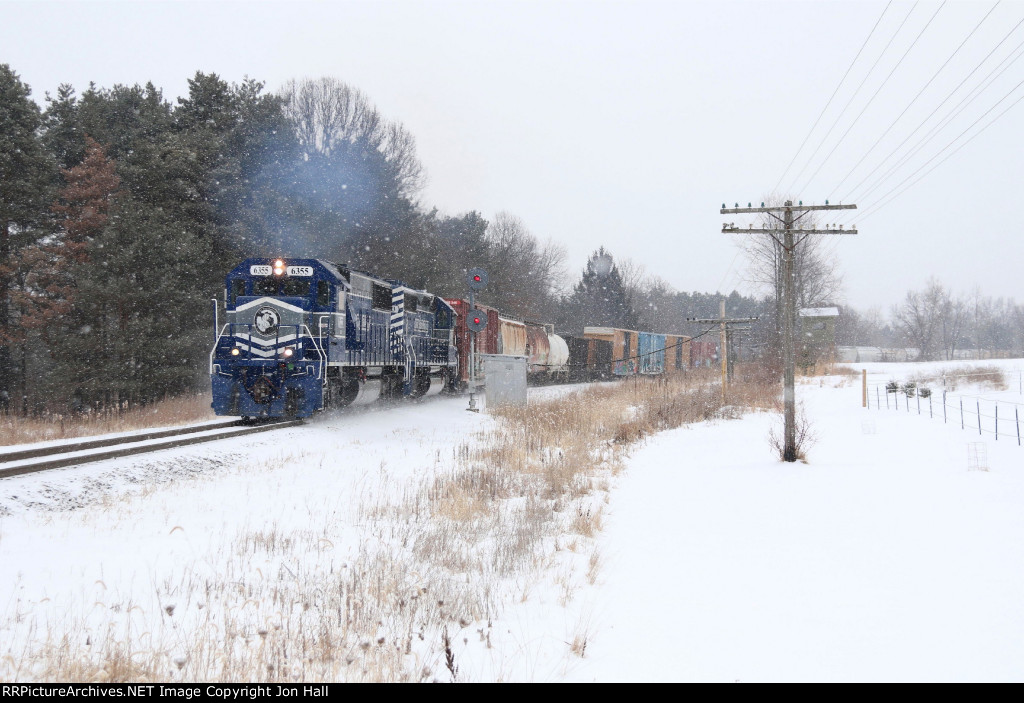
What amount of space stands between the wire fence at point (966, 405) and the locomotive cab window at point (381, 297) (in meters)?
13.5

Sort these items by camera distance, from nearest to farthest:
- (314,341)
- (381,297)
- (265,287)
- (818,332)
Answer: (314,341), (265,287), (381,297), (818,332)

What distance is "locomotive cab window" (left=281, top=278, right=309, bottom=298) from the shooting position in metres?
14.5

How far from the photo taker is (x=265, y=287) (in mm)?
14703

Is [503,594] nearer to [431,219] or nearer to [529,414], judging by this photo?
[529,414]

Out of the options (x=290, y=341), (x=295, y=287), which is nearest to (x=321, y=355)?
(x=290, y=341)

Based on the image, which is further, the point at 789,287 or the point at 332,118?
the point at 332,118

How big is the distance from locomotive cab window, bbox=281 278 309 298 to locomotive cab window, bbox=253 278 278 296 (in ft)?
0.63

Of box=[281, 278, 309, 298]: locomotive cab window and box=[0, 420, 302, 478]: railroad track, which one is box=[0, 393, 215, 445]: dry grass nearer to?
box=[0, 420, 302, 478]: railroad track

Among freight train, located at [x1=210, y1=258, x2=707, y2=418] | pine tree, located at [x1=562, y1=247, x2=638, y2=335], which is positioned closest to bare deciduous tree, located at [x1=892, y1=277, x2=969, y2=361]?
pine tree, located at [x1=562, y1=247, x2=638, y2=335]

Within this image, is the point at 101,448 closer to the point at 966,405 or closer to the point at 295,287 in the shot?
the point at 295,287

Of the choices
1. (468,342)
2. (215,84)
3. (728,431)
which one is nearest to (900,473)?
(728,431)

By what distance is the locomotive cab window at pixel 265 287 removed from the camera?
577 inches

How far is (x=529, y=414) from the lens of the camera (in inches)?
672

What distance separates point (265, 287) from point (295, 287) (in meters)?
0.71
